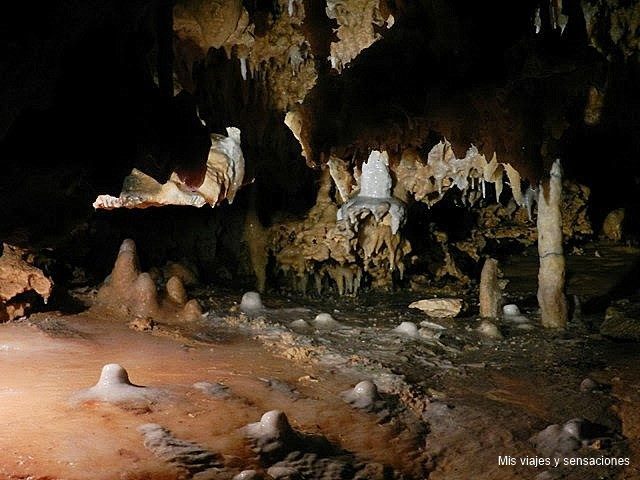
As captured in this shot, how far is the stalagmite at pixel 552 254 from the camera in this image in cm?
838

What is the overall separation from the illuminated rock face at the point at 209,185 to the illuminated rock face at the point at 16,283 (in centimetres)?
159

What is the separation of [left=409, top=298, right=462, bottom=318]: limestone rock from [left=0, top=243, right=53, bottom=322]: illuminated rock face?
5782 millimetres

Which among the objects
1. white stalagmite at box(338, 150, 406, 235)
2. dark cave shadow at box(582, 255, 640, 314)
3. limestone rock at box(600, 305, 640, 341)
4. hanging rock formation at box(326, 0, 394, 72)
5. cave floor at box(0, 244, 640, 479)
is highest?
hanging rock formation at box(326, 0, 394, 72)

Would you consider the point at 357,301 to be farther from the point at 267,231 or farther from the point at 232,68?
the point at 232,68

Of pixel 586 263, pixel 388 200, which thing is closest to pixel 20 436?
pixel 388 200

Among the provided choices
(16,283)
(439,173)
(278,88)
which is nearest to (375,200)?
(439,173)

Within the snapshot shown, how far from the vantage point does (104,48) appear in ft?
11.4

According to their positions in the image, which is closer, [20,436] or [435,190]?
[20,436]

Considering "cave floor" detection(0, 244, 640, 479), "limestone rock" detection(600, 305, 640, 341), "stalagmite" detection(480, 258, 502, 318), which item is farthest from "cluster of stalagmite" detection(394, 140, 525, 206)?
"cave floor" detection(0, 244, 640, 479)

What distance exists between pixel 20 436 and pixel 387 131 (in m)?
5.27

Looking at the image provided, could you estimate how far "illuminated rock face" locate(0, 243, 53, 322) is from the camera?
7.58 m

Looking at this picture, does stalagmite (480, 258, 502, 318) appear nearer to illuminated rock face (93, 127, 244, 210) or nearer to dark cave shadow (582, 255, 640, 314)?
dark cave shadow (582, 255, 640, 314)

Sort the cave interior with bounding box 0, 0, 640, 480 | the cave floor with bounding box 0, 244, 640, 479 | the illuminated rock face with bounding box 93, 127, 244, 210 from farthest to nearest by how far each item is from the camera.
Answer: the illuminated rock face with bounding box 93, 127, 244, 210 < the cave floor with bounding box 0, 244, 640, 479 < the cave interior with bounding box 0, 0, 640, 480

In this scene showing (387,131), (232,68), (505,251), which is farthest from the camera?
(505,251)
